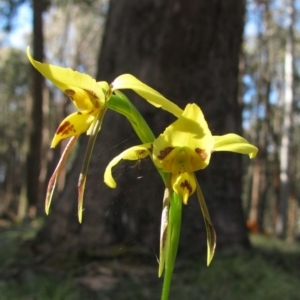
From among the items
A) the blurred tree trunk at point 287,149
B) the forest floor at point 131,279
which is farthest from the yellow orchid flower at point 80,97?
the blurred tree trunk at point 287,149

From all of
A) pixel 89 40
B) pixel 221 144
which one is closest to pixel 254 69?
pixel 89 40

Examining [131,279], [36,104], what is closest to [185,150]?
[131,279]

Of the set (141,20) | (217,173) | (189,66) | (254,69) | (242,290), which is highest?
(254,69)

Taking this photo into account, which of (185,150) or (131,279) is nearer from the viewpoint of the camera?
(185,150)

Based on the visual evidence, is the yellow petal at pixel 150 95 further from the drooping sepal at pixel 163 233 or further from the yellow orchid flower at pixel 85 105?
the drooping sepal at pixel 163 233

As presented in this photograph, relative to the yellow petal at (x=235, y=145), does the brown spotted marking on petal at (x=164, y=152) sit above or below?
below

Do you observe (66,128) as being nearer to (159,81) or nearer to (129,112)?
(129,112)

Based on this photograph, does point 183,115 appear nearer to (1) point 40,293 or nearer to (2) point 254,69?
(1) point 40,293
